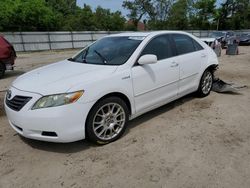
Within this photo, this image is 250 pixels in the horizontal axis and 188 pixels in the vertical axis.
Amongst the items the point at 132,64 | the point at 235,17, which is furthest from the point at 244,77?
the point at 235,17

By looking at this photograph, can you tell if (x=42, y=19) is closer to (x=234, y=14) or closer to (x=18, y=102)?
(x=18, y=102)

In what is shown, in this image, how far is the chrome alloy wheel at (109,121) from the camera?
145 inches

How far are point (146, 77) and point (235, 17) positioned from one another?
49.2 meters

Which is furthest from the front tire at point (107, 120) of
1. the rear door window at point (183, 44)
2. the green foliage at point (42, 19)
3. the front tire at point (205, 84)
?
the green foliage at point (42, 19)

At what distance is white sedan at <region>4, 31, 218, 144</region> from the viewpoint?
3.34 metres

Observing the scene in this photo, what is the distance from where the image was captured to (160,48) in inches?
183

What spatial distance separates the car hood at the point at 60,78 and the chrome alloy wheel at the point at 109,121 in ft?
1.61

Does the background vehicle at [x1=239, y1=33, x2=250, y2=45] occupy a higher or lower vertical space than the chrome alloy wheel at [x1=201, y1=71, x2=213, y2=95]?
lower

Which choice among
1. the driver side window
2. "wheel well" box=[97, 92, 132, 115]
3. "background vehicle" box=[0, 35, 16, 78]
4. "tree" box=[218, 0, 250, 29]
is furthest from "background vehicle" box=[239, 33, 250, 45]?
"wheel well" box=[97, 92, 132, 115]

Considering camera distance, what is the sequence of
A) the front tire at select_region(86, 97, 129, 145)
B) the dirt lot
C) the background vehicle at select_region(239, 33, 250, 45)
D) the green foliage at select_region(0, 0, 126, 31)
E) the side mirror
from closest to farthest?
the dirt lot → the front tire at select_region(86, 97, 129, 145) → the side mirror → the background vehicle at select_region(239, 33, 250, 45) → the green foliage at select_region(0, 0, 126, 31)

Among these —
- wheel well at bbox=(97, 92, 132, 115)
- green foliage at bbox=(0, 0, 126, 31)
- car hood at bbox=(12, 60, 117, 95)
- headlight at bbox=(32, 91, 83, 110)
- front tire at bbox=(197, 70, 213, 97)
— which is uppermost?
green foliage at bbox=(0, 0, 126, 31)

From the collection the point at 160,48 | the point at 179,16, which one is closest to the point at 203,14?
the point at 179,16

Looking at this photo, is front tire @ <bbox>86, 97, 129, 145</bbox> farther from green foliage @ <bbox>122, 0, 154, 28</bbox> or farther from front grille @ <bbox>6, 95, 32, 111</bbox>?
green foliage @ <bbox>122, 0, 154, 28</bbox>

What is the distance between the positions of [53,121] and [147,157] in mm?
1308
